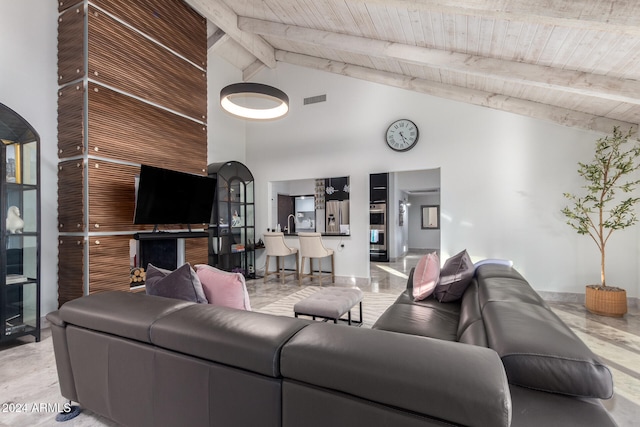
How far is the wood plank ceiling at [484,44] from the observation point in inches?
88.7

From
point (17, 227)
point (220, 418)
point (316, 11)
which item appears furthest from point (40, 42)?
point (220, 418)

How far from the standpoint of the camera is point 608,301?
3.66 metres

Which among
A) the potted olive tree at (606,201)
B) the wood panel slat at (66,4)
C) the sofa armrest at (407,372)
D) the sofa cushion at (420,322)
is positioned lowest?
the sofa cushion at (420,322)

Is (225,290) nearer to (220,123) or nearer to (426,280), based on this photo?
(426,280)

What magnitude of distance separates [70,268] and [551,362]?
442 cm

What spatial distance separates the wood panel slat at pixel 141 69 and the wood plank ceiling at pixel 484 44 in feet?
3.16

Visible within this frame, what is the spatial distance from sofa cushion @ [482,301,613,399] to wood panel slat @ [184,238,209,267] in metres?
4.35

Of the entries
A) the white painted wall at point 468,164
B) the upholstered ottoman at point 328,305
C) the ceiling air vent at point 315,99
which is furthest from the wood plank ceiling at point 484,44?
the upholstered ottoman at point 328,305

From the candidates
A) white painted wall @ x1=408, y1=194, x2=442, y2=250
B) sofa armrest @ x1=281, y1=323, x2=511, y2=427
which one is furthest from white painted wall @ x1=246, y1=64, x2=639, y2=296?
white painted wall @ x1=408, y1=194, x2=442, y2=250

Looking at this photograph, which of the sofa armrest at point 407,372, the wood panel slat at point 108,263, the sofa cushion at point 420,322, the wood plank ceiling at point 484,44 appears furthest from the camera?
the wood panel slat at point 108,263

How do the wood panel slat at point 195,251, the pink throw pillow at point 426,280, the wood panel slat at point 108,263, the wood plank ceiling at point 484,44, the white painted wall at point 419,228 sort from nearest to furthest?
the wood plank ceiling at point 484,44 → the pink throw pillow at point 426,280 → the wood panel slat at point 108,263 → the wood panel slat at point 195,251 → the white painted wall at point 419,228

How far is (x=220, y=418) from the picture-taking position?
46.4 inches

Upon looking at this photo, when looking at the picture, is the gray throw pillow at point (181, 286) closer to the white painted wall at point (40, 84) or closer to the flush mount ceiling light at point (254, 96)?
the flush mount ceiling light at point (254, 96)

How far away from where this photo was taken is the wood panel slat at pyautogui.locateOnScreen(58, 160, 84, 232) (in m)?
3.38
